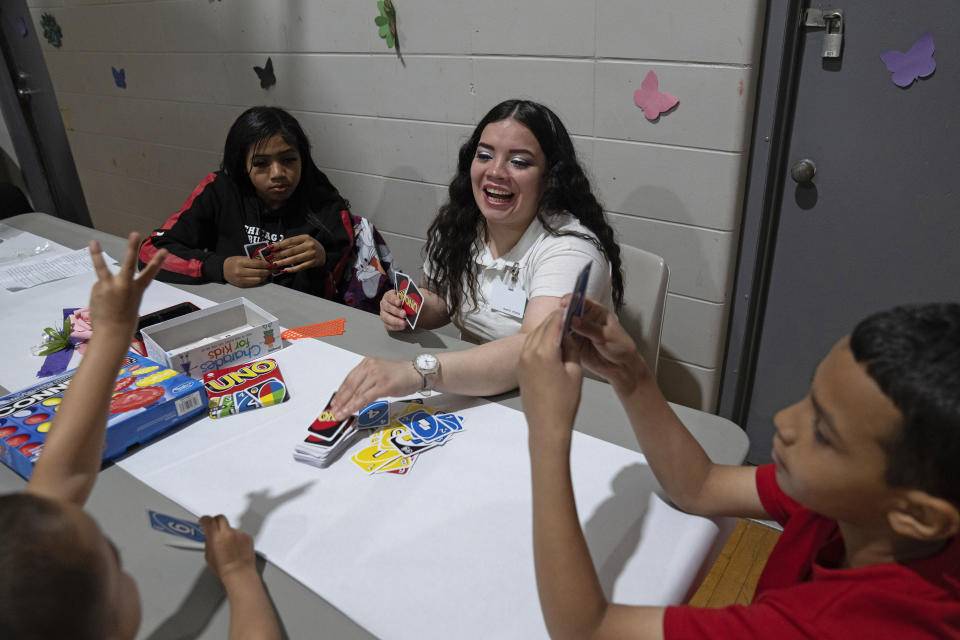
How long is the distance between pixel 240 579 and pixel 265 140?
5.56 feet

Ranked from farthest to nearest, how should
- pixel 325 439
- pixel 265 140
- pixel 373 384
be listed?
pixel 265 140 < pixel 373 384 < pixel 325 439

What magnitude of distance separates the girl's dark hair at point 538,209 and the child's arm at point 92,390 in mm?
1010

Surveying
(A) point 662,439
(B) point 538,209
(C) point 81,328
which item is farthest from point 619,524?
(C) point 81,328

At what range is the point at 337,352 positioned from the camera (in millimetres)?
1567

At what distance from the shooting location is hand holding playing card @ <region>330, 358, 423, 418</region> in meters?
1.25

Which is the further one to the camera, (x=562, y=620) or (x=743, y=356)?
(x=743, y=356)

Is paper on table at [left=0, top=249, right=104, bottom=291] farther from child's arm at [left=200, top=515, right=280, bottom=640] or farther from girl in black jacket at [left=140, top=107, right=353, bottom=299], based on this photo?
child's arm at [left=200, top=515, right=280, bottom=640]

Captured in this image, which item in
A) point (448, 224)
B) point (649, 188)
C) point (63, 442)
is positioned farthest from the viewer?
point (649, 188)

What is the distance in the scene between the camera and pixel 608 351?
1.00 m

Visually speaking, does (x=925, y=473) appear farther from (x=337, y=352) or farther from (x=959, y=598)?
(x=337, y=352)

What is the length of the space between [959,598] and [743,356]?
1717 millimetres

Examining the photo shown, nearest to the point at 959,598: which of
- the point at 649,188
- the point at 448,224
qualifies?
the point at 448,224

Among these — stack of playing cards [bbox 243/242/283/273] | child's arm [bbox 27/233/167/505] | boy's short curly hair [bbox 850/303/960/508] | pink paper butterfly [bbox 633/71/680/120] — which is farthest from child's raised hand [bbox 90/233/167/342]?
pink paper butterfly [bbox 633/71/680/120]

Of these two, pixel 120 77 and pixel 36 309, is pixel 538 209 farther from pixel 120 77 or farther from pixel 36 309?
pixel 120 77
